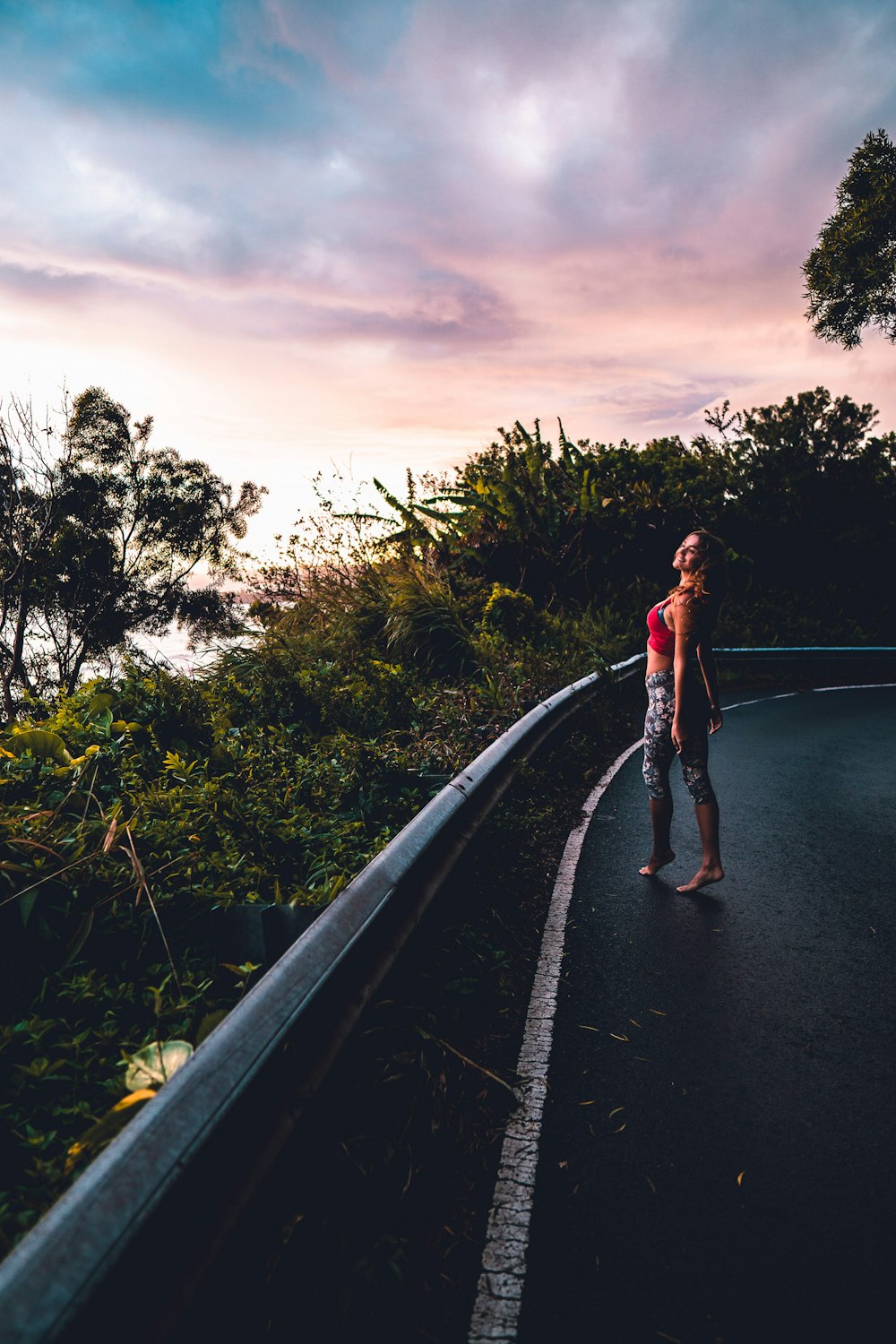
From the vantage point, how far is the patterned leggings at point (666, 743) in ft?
16.6

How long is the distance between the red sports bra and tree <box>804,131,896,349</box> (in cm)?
2347

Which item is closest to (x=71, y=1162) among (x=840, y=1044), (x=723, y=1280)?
(x=723, y=1280)

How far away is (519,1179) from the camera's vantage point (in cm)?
264

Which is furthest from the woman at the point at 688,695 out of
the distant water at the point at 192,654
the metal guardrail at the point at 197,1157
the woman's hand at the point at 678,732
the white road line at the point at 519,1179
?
the distant water at the point at 192,654

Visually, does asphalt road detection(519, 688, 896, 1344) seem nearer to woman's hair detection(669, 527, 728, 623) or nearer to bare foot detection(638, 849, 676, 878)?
bare foot detection(638, 849, 676, 878)

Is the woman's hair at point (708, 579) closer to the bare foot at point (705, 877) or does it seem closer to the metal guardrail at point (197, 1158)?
the bare foot at point (705, 877)

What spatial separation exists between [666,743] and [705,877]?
3.03 ft

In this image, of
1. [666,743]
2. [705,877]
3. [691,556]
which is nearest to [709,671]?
[666,743]

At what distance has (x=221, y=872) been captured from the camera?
4074 millimetres

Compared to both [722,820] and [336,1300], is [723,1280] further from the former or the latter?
[722,820]

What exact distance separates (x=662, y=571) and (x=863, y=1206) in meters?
16.6

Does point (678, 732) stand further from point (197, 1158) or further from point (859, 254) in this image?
point (859, 254)

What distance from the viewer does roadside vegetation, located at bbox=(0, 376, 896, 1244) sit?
3.00 meters

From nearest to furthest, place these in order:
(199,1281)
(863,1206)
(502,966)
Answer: (199,1281) < (863,1206) < (502,966)
